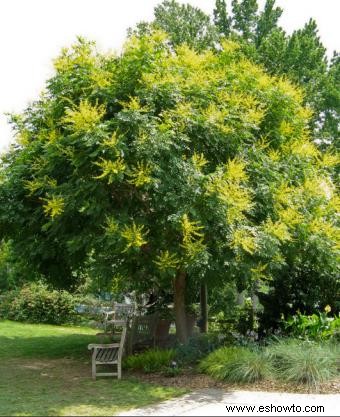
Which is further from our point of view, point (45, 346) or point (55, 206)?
point (45, 346)

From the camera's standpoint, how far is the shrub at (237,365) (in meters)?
7.40

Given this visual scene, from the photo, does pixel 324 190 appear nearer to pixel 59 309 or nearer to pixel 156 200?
pixel 156 200

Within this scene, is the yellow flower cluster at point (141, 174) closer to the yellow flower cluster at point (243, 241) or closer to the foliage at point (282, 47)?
the yellow flower cluster at point (243, 241)

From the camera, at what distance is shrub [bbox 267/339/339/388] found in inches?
283

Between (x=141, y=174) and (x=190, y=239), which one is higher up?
(x=141, y=174)

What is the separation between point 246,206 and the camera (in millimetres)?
7758

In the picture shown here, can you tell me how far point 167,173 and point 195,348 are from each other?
3080 millimetres

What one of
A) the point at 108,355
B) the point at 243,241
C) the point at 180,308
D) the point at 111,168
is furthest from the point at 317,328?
the point at 111,168

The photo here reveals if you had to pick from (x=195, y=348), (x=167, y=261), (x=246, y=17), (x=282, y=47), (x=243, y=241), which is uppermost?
(x=246, y=17)

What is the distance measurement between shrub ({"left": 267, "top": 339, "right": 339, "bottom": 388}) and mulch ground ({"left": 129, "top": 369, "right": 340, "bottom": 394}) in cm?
11

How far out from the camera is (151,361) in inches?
338

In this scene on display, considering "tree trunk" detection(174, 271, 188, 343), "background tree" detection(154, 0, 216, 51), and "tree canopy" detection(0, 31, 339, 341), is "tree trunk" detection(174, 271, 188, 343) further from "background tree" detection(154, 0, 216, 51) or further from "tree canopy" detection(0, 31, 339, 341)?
"background tree" detection(154, 0, 216, 51)

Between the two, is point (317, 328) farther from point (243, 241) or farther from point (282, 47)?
point (282, 47)

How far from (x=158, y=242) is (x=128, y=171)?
1.32 metres
